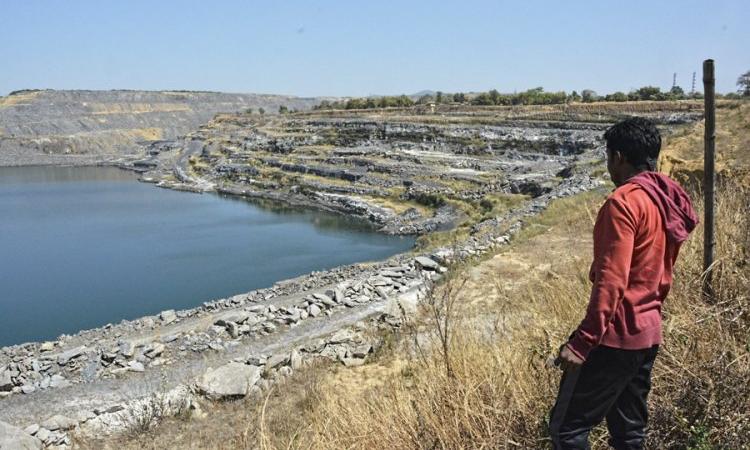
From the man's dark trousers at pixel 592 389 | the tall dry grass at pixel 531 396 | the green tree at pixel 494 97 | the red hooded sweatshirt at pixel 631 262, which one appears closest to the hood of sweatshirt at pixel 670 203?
the red hooded sweatshirt at pixel 631 262

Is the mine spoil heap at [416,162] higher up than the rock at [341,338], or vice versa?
the mine spoil heap at [416,162]

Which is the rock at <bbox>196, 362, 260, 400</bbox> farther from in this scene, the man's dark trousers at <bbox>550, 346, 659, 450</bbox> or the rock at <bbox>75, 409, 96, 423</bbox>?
the man's dark trousers at <bbox>550, 346, 659, 450</bbox>

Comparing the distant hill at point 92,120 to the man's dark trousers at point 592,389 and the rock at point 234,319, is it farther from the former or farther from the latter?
the man's dark trousers at point 592,389

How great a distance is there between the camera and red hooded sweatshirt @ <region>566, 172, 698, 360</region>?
6.57 ft

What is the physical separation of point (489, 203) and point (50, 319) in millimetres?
16889

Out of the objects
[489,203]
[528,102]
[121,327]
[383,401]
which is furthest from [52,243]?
[528,102]

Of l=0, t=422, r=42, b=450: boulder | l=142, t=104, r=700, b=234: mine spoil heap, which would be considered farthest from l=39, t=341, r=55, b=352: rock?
l=142, t=104, r=700, b=234: mine spoil heap

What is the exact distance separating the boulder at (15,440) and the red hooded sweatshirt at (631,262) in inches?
210

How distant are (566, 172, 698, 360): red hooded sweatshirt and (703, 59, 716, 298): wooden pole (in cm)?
164

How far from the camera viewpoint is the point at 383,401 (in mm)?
3113

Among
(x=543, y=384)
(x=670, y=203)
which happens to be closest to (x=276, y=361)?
(x=543, y=384)

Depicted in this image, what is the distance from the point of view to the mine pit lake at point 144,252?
52.3 ft

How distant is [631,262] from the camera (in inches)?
Answer: 81.7

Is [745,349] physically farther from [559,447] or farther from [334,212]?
[334,212]
